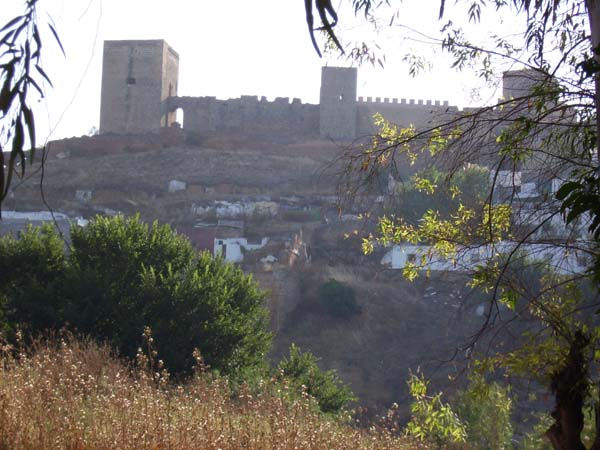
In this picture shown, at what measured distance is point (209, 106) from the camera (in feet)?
155

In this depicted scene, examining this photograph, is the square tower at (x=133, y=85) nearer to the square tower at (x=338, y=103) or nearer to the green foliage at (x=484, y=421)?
the square tower at (x=338, y=103)

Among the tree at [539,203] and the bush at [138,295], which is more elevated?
the tree at [539,203]

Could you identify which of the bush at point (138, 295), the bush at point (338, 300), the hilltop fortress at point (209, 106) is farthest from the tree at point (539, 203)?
the hilltop fortress at point (209, 106)

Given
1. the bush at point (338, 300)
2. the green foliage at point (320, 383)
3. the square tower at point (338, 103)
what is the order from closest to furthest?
the green foliage at point (320, 383)
the bush at point (338, 300)
the square tower at point (338, 103)

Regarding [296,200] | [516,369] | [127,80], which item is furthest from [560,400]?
[127,80]

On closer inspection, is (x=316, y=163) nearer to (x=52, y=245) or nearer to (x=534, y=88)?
(x=52, y=245)

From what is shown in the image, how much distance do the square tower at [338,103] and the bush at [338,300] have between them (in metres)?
18.6

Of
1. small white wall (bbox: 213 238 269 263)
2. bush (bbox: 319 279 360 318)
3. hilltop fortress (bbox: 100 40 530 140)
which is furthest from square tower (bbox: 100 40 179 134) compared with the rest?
bush (bbox: 319 279 360 318)

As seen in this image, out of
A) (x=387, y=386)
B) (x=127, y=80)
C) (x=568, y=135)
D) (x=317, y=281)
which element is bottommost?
(x=387, y=386)

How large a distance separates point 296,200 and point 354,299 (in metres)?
10.0

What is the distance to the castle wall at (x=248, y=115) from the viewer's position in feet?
155

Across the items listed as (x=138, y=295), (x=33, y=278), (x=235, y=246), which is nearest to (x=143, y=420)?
(x=138, y=295)

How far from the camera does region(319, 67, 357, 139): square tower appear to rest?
45.7 meters

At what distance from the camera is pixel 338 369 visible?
23500mm
